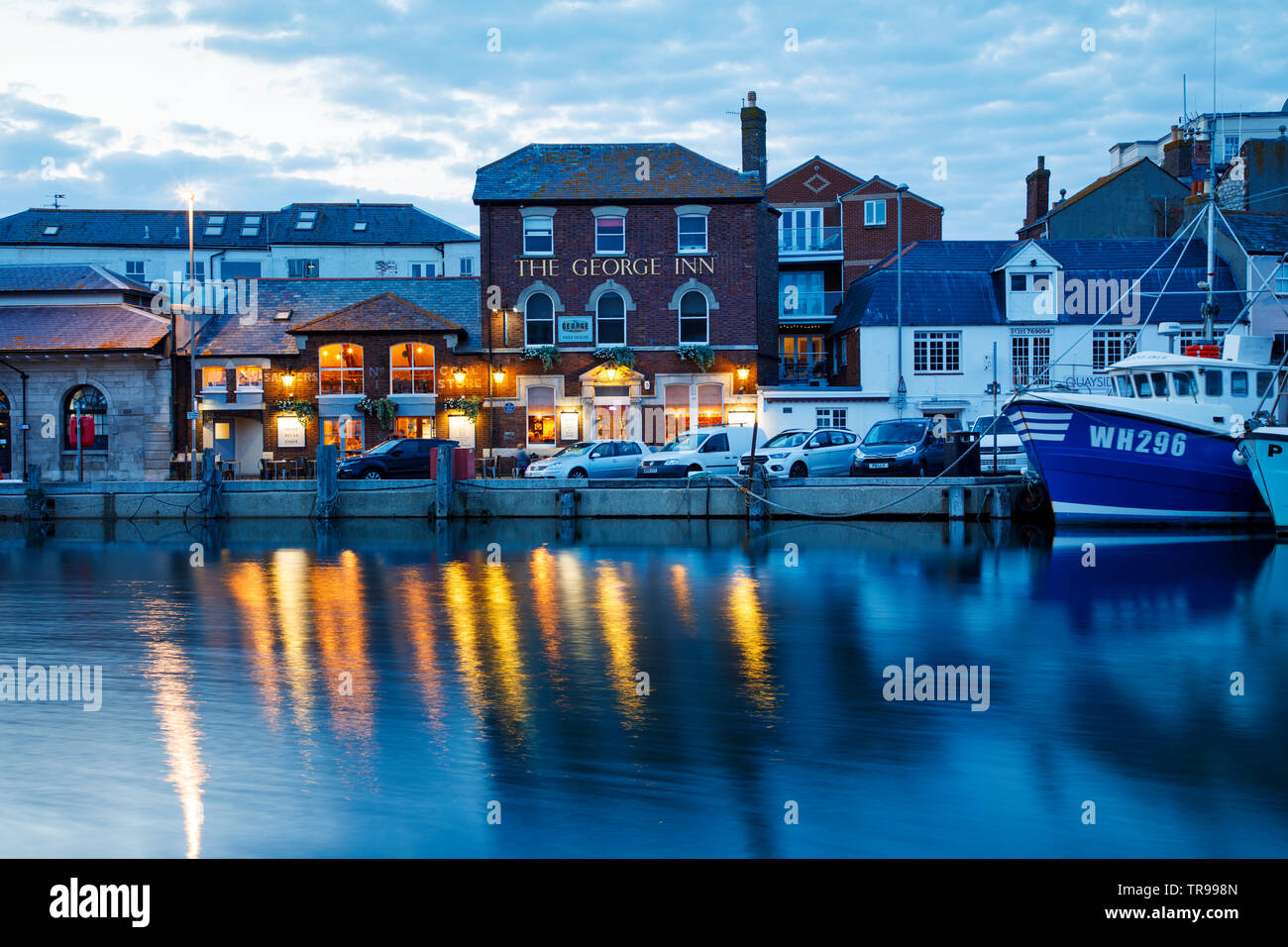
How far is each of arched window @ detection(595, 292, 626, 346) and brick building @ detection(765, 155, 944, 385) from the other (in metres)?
8.90

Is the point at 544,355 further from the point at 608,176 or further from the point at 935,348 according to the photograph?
the point at 935,348

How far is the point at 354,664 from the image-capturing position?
15.0m

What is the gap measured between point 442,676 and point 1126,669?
8252mm

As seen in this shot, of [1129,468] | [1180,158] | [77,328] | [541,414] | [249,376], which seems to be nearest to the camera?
[1129,468]

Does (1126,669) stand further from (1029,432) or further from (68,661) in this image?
(1029,432)

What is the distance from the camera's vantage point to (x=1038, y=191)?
61000mm

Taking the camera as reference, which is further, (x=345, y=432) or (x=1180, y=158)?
(x=1180, y=158)

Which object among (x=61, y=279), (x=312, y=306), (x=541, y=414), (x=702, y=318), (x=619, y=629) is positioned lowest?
(x=619, y=629)

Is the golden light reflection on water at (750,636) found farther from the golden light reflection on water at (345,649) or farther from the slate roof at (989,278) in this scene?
the slate roof at (989,278)

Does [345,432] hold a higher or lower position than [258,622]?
higher

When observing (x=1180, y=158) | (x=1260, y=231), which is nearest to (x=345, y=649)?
(x=1260, y=231)

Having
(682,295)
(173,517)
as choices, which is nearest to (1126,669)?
(173,517)

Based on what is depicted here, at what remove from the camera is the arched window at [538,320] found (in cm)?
4575

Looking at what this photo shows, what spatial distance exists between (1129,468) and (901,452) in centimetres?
614
